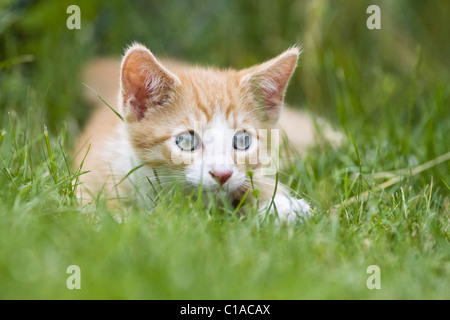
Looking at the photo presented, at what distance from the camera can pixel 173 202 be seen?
72.5 inches

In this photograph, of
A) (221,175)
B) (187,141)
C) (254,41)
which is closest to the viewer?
(221,175)

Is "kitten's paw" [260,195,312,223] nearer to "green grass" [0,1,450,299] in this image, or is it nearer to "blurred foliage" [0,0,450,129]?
"green grass" [0,1,450,299]

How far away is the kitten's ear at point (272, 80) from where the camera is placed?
220 centimetres

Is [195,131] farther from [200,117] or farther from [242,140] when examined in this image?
[242,140]

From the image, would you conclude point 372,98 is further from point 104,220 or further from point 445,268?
point 104,220

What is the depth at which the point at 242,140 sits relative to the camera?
2143 millimetres

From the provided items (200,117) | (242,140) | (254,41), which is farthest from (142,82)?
(254,41)

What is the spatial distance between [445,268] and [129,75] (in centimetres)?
124

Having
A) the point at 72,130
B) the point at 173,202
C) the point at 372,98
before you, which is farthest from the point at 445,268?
the point at 72,130

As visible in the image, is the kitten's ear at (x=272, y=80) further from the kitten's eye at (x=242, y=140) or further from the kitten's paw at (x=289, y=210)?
the kitten's paw at (x=289, y=210)

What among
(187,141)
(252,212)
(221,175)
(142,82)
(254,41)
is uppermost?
(254,41)

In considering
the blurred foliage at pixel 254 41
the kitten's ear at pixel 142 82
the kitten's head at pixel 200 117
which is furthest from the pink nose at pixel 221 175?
the blurred foliage at pixel 254 41

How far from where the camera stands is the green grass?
1399 millimetres

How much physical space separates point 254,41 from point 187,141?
84.1 inches
